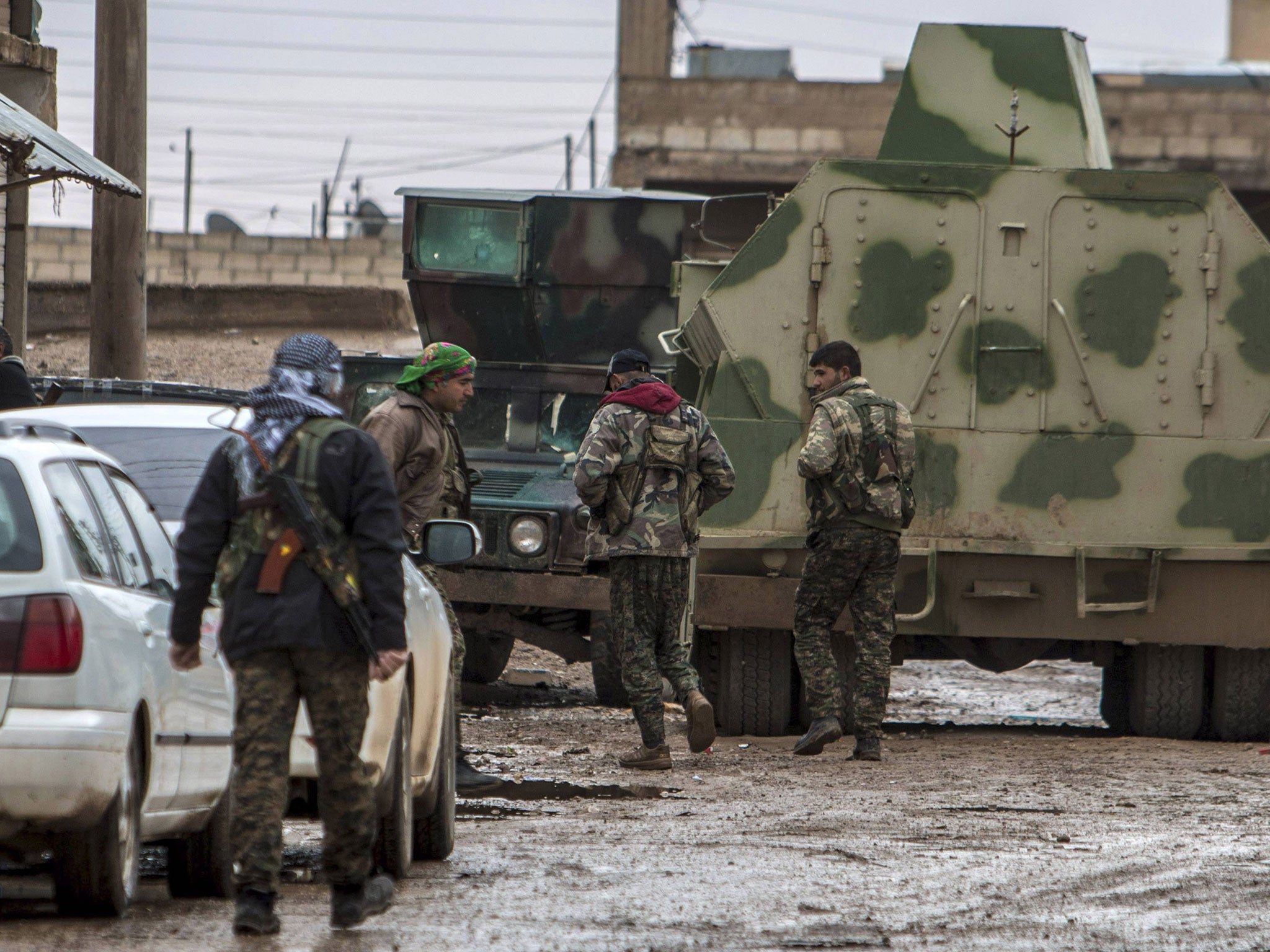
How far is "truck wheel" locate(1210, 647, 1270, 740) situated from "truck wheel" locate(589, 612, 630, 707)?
9.45 feet

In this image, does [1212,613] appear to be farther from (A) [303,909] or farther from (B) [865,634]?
(A) [303,909]

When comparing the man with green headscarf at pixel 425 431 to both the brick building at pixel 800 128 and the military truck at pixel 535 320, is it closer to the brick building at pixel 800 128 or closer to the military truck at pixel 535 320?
the military truck at pixel 535 320

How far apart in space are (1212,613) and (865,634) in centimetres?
168

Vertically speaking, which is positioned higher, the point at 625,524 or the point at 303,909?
the point at 625,524

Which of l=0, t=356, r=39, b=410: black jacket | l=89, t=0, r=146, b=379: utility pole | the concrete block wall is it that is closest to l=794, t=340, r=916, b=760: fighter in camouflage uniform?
l=0, t=356, r=39, b=410: black jacket

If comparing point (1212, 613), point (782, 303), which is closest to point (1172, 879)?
point (1212, 613)

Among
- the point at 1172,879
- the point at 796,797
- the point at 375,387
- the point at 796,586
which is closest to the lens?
the point at 1172,879

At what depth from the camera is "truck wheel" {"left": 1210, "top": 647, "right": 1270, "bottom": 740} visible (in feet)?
32.7

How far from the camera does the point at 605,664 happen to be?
11336 mm

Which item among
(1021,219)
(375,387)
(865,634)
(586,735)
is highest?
(1021,219)

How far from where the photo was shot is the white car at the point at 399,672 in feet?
18.6

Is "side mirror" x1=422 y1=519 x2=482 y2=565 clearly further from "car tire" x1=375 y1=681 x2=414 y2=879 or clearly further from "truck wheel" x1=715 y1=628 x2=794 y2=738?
"truck wheel" x1=715 y1=628 x2=794 y2=738

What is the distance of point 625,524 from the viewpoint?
8.93m

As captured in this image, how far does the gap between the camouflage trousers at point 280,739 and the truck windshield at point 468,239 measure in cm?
788
